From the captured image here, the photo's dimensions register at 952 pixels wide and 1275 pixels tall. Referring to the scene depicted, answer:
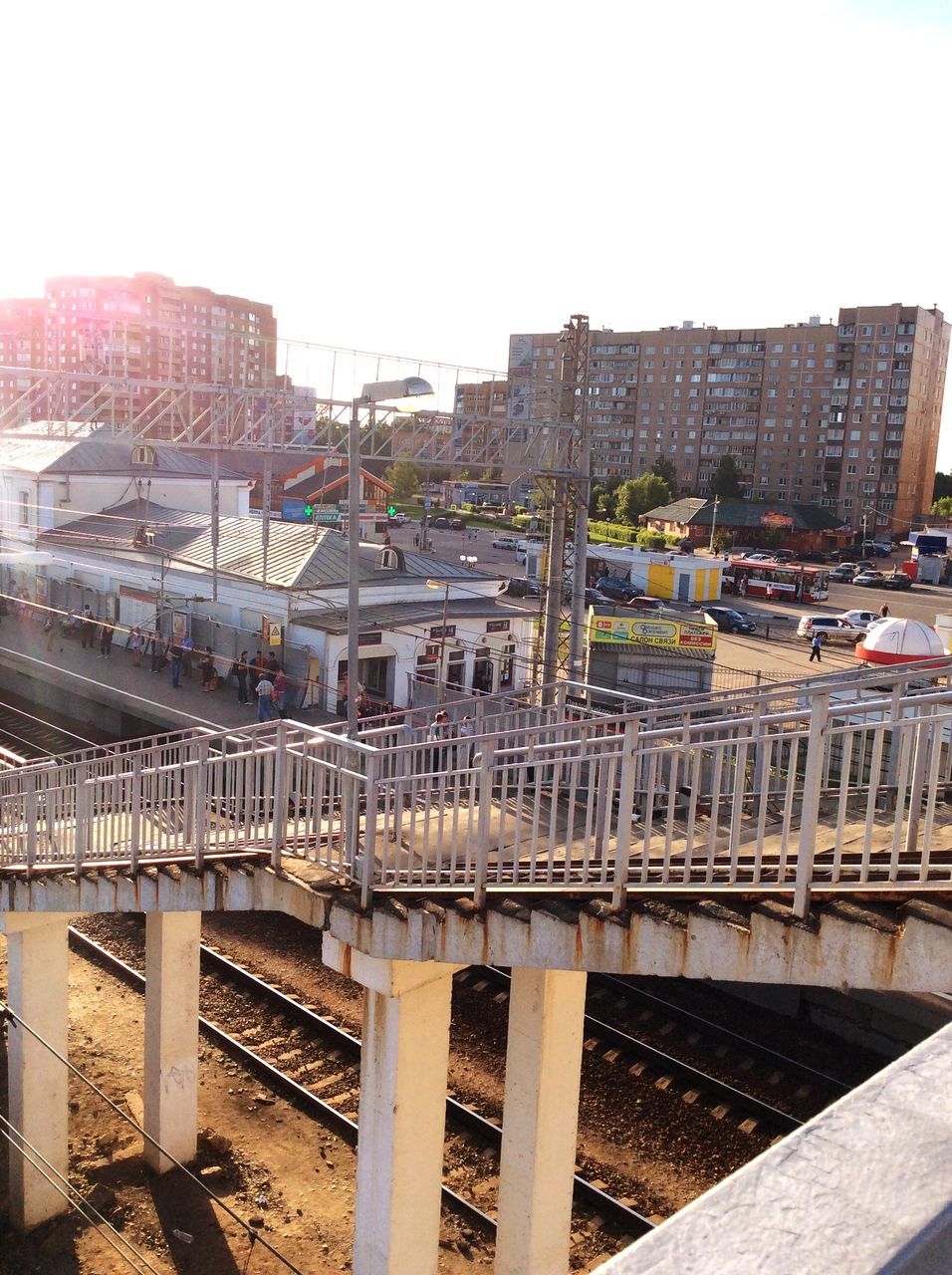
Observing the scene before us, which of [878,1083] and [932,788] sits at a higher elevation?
[878,1083]

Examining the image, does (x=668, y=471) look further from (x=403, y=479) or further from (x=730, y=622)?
(x=730, y=622)

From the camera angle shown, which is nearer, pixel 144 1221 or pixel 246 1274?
pixel 246 1274

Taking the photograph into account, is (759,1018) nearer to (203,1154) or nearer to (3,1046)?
(203,1154)

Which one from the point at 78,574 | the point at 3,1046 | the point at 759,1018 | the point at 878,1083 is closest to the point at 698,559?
the point at 78,574

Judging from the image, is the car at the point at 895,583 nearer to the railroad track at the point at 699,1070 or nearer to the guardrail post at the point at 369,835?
the railroad track at the point at 699,1070

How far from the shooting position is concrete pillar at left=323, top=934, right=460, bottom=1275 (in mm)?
5777

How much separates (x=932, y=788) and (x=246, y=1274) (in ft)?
22.4

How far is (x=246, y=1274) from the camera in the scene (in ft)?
26.5

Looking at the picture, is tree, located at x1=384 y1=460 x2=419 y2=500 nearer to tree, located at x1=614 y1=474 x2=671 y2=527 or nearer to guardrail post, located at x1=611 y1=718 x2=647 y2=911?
tree, located at x1=614 y1=474 x2=671 y2=527

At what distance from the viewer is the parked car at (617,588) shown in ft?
152

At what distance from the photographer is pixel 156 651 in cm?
2508

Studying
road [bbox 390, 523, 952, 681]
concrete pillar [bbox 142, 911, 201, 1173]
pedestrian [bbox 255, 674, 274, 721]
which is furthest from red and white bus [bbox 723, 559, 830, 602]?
concrete pillar [bbox 142, 911, 201, 1173]

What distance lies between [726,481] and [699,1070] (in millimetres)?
77733

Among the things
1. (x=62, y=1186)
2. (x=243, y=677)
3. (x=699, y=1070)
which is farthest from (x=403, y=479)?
(x=62, y=1186)
